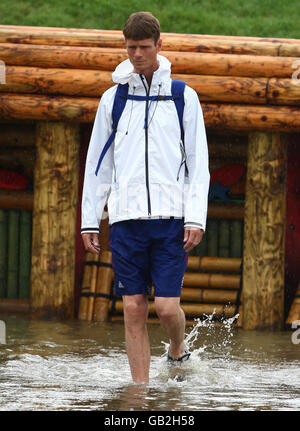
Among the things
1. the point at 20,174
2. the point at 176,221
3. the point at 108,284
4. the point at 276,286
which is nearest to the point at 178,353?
the point at 176,221

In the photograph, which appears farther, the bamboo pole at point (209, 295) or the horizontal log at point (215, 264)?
the horizontal log at point (215, 264)

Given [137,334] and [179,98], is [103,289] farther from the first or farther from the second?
[179,98]

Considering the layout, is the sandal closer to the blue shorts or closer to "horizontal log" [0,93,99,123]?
the blue shorts

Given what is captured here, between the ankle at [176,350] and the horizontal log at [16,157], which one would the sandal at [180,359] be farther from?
the horizontal log at [16,157]

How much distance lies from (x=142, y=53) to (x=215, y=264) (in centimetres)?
536

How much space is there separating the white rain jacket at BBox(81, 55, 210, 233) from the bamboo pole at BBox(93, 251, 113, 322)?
470cm

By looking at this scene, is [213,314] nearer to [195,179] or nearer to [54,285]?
[54,285]

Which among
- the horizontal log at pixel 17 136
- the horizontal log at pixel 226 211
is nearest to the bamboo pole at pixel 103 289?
the horizontal log at pixel 226 211

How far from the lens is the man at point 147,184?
5.71 m

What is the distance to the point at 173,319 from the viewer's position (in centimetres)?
597

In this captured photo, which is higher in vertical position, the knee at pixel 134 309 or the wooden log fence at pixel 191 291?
the knee at pixel 134 309

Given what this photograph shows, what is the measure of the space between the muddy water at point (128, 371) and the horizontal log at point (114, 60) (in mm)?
2582

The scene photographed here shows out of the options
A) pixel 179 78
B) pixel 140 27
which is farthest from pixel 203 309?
pixel 140 27

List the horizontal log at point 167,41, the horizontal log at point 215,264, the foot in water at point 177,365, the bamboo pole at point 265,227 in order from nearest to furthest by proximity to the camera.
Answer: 1. the foot in water at point 177,365
2. the bamboo pole at point 265,227
3. the horizontal log at point 167,41
4. the horizontal log at point 215,264
